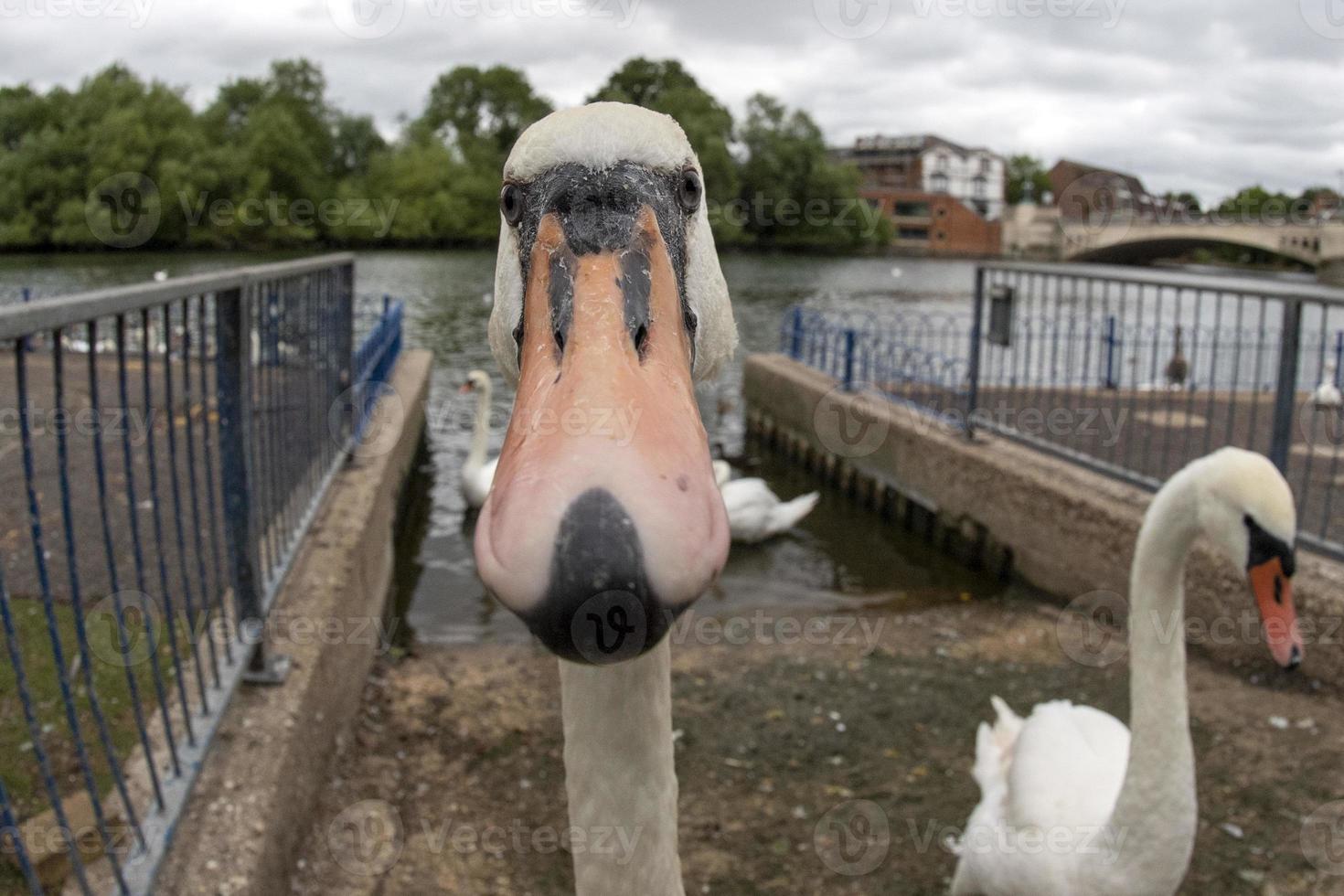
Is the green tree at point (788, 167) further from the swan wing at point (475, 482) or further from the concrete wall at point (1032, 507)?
the swan wing at point (475, 482)

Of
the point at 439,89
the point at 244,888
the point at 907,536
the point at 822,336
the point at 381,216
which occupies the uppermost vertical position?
the point at 439,89

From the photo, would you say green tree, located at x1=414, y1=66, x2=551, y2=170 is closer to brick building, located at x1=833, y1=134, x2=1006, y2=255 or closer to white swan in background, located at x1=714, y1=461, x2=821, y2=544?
brick building, located at x1=833, y1=134, x2=1006, y2=255

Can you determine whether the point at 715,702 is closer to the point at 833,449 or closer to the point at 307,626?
the point at 307,626

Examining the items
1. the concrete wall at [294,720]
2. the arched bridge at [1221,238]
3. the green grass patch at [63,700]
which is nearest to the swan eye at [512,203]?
the green grass patch at [63,700]

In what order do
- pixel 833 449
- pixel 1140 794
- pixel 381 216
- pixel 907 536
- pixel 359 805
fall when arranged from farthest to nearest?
pixel 381 216
pixel 833 449
pixel 907 536
pixel 359 805
pixel 1140 794

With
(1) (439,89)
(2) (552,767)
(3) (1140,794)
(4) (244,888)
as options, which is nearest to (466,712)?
(2) (552,767)

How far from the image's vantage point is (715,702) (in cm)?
523

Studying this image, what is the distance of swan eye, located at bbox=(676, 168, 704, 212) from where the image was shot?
1511mm

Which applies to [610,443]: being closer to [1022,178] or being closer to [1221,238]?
[1221,238]

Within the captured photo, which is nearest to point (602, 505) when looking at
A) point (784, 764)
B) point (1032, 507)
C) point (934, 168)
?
point (784, 764)

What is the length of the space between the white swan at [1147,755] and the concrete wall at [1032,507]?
6.69 ft

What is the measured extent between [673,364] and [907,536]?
8259 mm

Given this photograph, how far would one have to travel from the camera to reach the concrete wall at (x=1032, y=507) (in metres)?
5.21

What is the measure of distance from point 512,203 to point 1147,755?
8.09 feet
